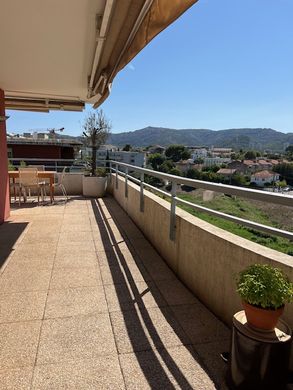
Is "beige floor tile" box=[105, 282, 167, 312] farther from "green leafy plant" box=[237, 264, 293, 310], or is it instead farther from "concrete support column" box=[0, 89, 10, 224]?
"concrete support column" box=[0, 89, 10, 224]

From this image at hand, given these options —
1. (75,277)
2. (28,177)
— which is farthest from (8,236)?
(28,177)

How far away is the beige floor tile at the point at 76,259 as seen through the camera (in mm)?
3377

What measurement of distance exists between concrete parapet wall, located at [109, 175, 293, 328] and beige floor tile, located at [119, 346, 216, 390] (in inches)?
19.2

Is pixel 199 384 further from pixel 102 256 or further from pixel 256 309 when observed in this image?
pixel 102 256

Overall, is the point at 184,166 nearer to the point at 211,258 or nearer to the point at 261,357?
the point at 211,258

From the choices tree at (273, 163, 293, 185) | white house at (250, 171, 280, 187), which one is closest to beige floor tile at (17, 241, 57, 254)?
white house at (250, 171, 280, 187)

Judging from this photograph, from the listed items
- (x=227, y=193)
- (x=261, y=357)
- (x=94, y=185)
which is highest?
(x=227, y=193)

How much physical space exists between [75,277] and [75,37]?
93.8 inches

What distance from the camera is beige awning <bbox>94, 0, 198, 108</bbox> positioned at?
5.53ft

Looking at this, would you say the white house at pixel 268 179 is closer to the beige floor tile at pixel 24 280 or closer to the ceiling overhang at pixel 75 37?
the ceiling overhang at pixel 75 37

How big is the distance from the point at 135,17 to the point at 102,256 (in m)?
2.61

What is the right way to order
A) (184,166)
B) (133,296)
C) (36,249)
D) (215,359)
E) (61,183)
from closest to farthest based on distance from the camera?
(215,359), (133,296), (36,249), (184,166), (61,183)

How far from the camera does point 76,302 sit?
2.52m

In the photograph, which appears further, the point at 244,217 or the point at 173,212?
the point at 173,212
